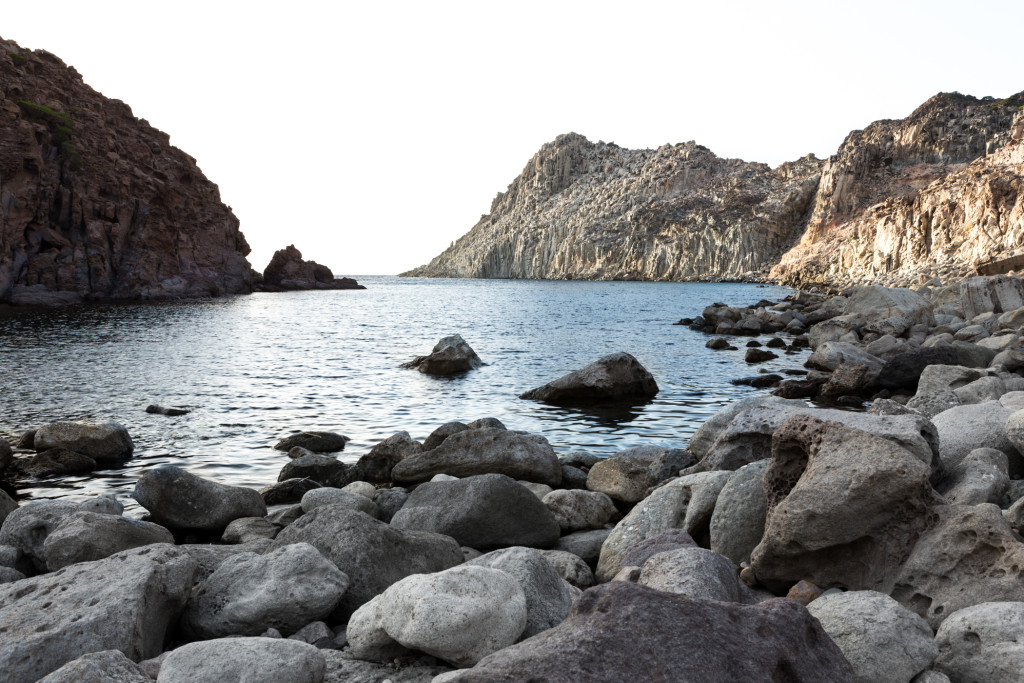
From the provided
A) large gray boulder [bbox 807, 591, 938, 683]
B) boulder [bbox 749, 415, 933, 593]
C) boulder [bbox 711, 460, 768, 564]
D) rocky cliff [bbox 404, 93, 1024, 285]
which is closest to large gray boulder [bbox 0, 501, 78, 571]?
boulder [bbox 711, 460, 768, 564]

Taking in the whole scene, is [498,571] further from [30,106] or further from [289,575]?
[30,106]

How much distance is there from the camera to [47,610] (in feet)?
13.2

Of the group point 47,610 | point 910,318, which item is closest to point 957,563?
point 47,610

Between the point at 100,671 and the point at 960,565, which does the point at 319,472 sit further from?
the point at 960,565

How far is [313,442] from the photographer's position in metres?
11.9

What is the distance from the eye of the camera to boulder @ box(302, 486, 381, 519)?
7.33 meters

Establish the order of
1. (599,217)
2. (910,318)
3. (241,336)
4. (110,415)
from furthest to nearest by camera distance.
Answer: (599,217), (241,336), (910,318), (110,415)

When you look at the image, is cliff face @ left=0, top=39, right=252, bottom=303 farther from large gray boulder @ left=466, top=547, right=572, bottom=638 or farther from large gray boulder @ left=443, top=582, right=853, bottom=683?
large gray boulder @ left=443, top=582, right=853, bottom=683

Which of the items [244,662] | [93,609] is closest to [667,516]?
[244,662]

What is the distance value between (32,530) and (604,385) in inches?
465

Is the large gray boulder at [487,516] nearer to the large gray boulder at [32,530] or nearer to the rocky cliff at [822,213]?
the large gray boulder at [32,530]

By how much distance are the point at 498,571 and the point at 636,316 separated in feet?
149

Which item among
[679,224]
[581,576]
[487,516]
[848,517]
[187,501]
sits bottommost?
[187,501]

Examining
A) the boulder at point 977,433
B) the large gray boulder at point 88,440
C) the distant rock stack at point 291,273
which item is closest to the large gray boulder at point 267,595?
the boulder at point 977,433
